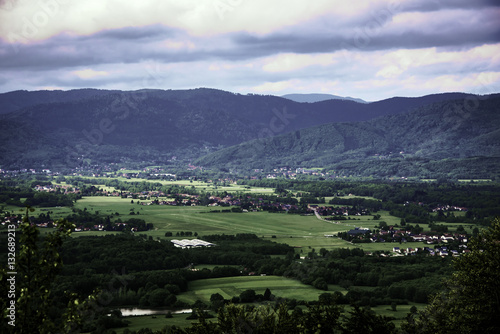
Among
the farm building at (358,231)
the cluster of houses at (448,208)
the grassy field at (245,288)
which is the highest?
the cluster of houses at (448,208)

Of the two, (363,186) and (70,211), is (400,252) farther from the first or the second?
(363,186)

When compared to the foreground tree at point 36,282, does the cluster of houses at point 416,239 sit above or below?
below

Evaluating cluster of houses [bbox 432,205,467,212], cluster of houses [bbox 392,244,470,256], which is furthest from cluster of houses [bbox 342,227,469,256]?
cluster of houses [bbox 432,205,467,212]

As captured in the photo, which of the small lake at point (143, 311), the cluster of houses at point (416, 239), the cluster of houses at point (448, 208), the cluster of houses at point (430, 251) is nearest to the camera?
the small lake at point (143, 311)

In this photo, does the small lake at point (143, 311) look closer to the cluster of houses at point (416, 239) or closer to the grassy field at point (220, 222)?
the grassy field at point (220, 222)

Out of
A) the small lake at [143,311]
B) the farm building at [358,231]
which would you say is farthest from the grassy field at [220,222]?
the small lake at [143,311]

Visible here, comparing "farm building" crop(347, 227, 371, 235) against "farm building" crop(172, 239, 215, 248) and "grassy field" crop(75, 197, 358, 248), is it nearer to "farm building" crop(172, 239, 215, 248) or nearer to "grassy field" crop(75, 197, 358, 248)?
"grassy field" crop(75, 197, 358, 248)

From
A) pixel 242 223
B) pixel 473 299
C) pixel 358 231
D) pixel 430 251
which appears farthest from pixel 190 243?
pixel 473 299

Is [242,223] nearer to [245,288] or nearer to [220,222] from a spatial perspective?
[220,222]

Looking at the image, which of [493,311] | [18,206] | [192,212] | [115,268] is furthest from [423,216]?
[493,311]
